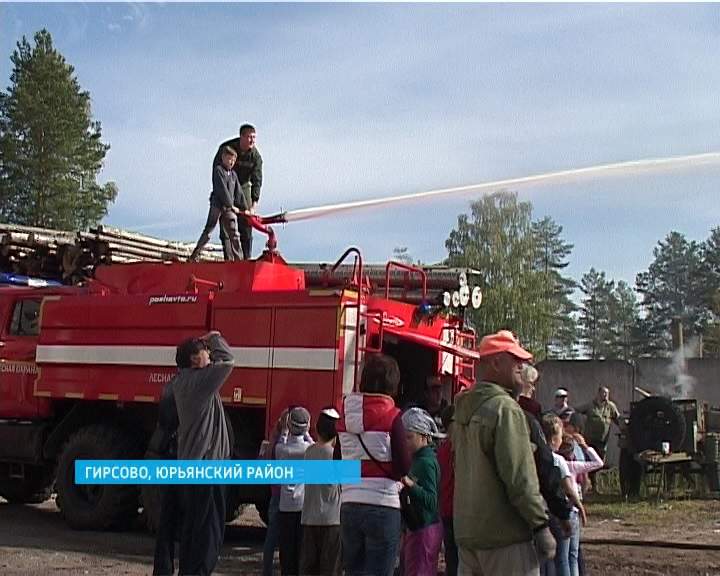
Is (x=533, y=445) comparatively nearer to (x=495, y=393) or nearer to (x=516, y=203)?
(x=495, y=393)

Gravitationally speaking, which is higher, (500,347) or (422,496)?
(500,347)

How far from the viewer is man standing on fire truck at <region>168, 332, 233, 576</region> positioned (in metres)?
6.91

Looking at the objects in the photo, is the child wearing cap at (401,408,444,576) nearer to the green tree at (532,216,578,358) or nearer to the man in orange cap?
the man in orange cap

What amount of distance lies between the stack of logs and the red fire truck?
216 centimetres

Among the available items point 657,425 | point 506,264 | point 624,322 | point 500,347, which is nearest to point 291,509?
point 500,347

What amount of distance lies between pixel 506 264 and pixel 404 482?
4495 cm

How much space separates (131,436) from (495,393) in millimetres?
7240

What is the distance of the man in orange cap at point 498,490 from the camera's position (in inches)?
179

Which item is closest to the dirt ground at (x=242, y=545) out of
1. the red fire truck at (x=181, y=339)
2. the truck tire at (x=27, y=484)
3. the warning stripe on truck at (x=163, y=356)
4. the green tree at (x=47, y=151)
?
the truck tire at (x=27, y=484)

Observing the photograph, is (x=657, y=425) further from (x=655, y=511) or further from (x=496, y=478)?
(x=496, y=478)

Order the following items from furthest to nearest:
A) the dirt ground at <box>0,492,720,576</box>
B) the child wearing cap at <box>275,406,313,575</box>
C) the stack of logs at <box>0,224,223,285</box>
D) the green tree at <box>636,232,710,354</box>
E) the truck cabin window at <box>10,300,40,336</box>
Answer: the green tree at <box>636,232,710,354</box>, the stack of logs at <box>0,224,223,285</box>, the truck cabin window at <box>10,300,40,336</box>, the dirt ground at <box>0,492,720,576</box>, the child wearing cap at <box>275,406,313,575</box>

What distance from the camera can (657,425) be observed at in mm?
14938

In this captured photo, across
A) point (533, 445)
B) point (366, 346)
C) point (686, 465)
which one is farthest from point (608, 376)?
point (533, 445)
